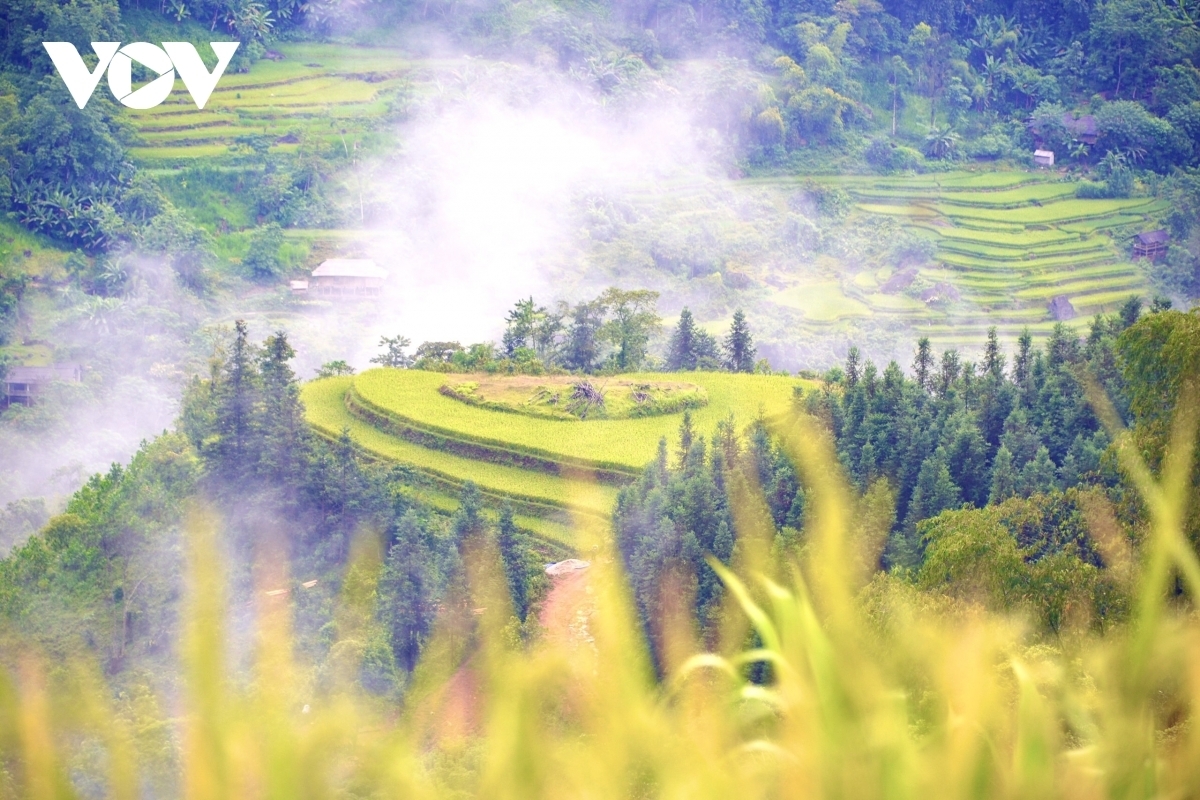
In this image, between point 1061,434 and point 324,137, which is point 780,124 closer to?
point 324,137

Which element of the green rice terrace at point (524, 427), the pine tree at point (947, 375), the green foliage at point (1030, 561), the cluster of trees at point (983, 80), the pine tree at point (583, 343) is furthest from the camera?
the cluster of trees at point (983, 80)

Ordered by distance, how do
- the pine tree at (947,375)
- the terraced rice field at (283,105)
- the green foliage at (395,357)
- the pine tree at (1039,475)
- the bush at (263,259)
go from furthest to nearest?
the terraced rice field at (283,105)
the bush at (263,259)
the green foliage at (395,357)
the pine tree at (947,375)
the pine tree at (1039,475)

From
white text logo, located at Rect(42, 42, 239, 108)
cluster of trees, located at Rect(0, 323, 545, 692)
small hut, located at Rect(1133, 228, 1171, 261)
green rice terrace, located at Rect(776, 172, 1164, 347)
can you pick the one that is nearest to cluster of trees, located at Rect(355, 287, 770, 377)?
cluster of trees, located at Rect(0, 323, 545, 692)

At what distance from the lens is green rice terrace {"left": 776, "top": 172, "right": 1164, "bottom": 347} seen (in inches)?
734

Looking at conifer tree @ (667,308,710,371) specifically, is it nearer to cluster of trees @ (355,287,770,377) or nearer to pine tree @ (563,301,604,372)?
cluster of trees @ (355,287,770,377)

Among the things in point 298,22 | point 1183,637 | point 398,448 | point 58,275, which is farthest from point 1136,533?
point 298,22

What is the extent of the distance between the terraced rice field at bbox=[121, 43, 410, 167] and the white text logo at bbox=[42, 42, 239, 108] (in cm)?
20

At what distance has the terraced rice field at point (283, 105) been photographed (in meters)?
20.7

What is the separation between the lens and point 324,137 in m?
21.2

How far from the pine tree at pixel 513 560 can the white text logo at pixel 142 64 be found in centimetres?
1524

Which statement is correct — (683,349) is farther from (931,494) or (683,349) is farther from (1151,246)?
(1151,246)

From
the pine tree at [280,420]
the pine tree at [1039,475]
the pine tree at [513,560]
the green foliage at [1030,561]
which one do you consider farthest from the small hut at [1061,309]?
the green foliage at [1030,561]

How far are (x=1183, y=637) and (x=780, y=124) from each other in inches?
876

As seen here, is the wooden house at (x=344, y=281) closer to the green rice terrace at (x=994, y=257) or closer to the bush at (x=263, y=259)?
the bush at (x=263, y=259)
